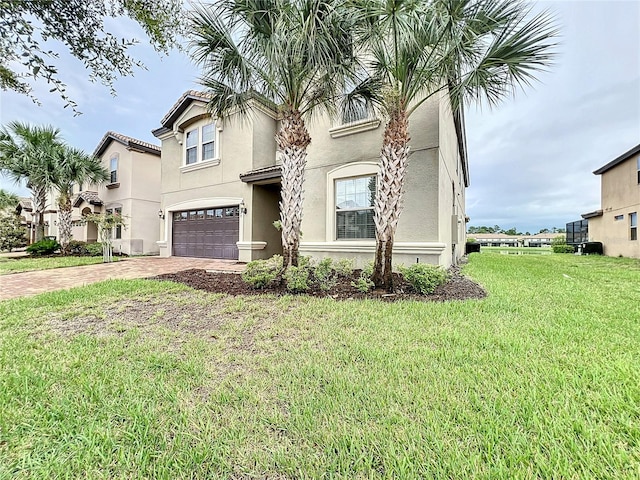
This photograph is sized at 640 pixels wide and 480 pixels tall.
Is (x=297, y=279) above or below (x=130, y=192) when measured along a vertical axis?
below

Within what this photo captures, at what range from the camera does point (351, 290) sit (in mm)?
7078

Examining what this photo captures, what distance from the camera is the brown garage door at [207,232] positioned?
561 inches

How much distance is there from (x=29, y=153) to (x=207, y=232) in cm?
1235

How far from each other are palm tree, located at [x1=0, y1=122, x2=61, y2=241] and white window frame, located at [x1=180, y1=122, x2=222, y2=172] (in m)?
9.10

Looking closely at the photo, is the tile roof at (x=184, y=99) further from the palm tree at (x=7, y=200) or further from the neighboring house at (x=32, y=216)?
the palm tree at (x=7, y=200)

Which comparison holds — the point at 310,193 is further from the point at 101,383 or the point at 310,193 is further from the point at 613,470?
the point at 613,470

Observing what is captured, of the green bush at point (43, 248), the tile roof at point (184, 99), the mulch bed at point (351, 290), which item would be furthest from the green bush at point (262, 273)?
the green bush at point (43, 248)

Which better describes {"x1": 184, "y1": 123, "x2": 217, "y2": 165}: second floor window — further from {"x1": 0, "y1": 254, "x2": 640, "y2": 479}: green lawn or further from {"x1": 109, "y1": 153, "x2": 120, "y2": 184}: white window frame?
{"x1": 0, "y1": 254, "x2": 640, "y2": 479}: green lawn

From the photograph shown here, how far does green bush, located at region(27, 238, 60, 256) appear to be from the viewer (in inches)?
678

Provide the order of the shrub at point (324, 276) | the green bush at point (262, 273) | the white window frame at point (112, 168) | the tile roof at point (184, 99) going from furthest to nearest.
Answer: the white window frame at point (112, 168) → the tile roof at point (184, 99) → the green bush at point (262, 273) → the shrub at point (324, 276)

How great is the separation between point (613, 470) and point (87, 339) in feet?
19.1

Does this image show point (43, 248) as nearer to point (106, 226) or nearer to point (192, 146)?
point (106, 226)

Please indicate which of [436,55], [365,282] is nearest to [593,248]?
[436,55]

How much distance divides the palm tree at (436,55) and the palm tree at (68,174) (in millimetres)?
19959
